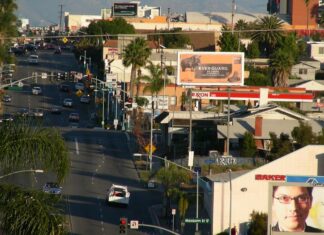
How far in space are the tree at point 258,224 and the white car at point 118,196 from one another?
1059 centimetres

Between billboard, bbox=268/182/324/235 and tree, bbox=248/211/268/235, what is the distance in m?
5.64

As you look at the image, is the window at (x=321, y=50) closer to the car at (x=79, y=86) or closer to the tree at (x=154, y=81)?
the car at (x=79, y=86)

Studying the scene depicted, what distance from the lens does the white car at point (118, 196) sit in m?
72.4

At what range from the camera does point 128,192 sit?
2980 inches

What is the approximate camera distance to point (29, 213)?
1034 inches

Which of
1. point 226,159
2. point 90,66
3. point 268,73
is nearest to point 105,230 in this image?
point 226,159

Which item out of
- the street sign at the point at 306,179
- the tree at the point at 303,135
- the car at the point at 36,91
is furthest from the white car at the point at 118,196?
the car at the point at 36,91

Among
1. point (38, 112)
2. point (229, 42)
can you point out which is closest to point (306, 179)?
point (38, 112)

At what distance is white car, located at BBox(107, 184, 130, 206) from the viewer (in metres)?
72.4

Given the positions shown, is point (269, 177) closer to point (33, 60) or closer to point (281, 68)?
point (281, 68)

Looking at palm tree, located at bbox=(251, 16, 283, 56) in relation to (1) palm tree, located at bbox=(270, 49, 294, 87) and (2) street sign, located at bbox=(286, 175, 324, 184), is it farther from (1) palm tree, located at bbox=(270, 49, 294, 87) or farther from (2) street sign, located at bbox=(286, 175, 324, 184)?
(2) street sign, located at bbox=(286, 175, 324, 184)

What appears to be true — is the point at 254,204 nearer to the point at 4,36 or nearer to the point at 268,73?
the point at 4,36

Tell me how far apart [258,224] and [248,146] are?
26.7 metres

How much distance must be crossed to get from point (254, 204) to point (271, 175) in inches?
73.3
